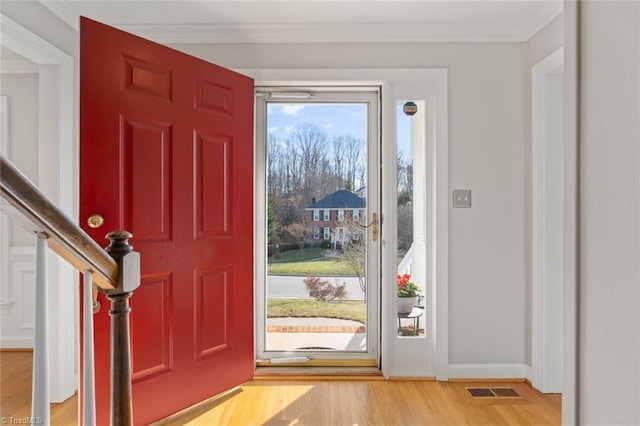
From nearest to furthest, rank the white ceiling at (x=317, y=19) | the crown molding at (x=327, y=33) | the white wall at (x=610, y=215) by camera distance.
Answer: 1. the white wall at (x=610, y=215)
2. the white ceiling at (x=317, y=19)
3. the crown molding at (x=327, y=33)

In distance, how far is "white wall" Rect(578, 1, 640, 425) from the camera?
801 mm

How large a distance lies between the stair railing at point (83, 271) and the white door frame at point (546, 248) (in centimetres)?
246

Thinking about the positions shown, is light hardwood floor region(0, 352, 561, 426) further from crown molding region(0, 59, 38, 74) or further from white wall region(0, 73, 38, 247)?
crown molding region(0, 59, 38, 74)

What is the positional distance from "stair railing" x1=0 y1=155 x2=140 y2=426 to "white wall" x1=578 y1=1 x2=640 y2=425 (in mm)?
1150

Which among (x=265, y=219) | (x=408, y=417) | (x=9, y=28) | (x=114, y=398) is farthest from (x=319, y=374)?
(x=9, y=28)

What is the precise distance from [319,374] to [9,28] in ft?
8.99

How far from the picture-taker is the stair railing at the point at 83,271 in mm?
698

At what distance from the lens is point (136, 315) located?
6.79 feet

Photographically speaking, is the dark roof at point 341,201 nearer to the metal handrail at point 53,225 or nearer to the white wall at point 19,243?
the metal handrail at point 53,225

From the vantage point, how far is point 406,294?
2.79 m

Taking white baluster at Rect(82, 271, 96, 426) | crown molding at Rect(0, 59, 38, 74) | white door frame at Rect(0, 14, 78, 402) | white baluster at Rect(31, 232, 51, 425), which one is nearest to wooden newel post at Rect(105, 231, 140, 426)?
white baluster at Rect(82, 271, 96, 426)

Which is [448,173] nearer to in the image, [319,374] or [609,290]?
[319,374]

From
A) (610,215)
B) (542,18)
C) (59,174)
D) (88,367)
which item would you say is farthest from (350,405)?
(542,18)

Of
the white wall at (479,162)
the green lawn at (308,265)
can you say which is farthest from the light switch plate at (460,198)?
the green lawn at (308,265)
